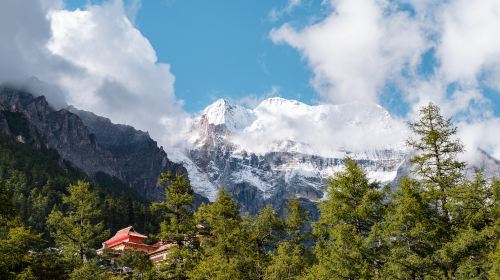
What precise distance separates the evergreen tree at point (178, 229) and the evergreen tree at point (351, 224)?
43.3 ft

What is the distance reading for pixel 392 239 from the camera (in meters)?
36.8

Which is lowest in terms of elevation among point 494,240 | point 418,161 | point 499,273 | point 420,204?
point 499,273

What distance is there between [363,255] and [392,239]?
2568 millimetres

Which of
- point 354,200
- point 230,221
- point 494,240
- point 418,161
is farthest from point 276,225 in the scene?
point 494,240

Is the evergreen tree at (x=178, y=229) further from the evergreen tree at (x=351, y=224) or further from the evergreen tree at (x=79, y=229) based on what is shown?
the evergreen tree at (x=351, y=224)

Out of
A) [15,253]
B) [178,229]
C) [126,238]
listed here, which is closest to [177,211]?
[178,229]

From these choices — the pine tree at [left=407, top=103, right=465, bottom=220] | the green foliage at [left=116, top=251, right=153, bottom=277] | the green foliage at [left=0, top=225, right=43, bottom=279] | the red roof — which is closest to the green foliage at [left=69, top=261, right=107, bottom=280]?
the green foliage at [left=0, top=225, right=43, bottom=279]

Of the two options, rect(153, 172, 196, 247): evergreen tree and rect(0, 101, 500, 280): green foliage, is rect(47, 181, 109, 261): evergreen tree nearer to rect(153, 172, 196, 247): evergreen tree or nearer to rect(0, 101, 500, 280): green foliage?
rect(0, 101, 500, 280): green foliage

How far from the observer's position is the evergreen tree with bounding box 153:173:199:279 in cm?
4719

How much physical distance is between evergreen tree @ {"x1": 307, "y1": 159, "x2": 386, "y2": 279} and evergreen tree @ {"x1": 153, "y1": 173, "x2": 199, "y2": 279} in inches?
519

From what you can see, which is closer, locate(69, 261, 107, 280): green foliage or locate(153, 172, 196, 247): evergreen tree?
locate(69, 261, 107, 280): green foliage

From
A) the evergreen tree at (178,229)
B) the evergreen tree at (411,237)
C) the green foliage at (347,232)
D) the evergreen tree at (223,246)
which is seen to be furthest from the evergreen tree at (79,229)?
the evergreen tree at (411,237)

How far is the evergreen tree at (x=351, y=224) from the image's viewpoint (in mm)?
35562

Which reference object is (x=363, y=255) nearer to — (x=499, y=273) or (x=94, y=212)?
(x=499, y=273)
